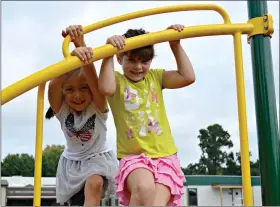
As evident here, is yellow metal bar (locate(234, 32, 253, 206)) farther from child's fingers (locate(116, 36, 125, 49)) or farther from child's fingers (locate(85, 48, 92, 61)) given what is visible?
child's fingers (locate(85, 48, 92, 61))

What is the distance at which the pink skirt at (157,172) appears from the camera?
1.74 metres

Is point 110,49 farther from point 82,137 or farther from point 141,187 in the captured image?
point 82,137

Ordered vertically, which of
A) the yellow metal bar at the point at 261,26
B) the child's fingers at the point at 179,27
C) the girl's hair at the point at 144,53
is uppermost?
the yellow metal bar at the point at 261,26

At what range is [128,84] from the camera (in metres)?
1.89

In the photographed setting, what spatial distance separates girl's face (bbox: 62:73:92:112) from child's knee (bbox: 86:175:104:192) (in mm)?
321

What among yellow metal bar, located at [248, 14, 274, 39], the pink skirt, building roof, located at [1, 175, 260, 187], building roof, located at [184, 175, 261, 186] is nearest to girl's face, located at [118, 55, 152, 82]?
the pink skirt

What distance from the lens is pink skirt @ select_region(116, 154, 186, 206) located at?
1.74 meters

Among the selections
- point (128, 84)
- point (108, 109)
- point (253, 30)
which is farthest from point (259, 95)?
point (108, 109)

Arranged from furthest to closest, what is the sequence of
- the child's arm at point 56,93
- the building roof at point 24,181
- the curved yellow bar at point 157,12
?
the building roof at point 24,181
the child's arm at point 56,93
the curved yellow bar at point 157,12

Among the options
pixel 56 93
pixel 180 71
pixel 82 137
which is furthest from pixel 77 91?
pixel 180 71

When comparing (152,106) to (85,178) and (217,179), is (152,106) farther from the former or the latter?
(217,179)

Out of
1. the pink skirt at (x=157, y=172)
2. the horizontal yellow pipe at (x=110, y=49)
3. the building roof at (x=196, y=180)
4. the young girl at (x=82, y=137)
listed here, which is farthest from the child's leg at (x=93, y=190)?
the building roof at (x=196, y=180)

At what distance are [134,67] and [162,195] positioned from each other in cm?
53

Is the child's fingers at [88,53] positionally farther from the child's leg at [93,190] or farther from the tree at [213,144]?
the tree at [213,144]
